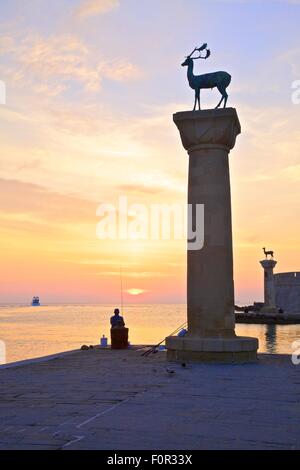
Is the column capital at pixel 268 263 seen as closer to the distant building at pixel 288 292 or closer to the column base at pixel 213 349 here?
the distant building at pixel 288 292

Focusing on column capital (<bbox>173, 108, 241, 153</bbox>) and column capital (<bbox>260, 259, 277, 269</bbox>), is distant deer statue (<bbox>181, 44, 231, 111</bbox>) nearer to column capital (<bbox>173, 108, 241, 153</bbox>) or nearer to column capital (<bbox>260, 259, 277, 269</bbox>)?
column capital (<bbox>173, 108, 241, 153</bbox>)

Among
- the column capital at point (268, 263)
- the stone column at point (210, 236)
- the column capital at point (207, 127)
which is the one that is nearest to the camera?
the stone column at point (210, 236)

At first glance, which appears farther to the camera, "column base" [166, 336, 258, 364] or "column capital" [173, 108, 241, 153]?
"column capital" [173, 108, 241, 153]

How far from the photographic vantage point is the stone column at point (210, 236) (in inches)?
675

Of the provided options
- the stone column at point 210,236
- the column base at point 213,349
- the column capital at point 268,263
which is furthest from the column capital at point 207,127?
the column capital at point 268,263

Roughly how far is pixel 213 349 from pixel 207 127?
660 cm

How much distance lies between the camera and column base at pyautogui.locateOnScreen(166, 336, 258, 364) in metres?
16.4

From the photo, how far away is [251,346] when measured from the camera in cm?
1673

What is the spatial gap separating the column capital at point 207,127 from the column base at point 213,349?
19.1 feet

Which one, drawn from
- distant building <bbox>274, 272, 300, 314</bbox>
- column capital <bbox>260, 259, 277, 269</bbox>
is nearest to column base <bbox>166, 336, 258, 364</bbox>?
column capital <bbox>260, 259, 277, 269</bbox>

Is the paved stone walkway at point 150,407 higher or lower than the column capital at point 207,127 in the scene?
lower

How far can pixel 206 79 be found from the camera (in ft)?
60.7
